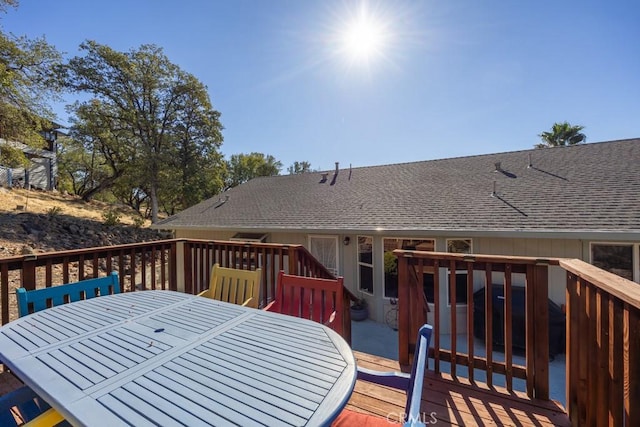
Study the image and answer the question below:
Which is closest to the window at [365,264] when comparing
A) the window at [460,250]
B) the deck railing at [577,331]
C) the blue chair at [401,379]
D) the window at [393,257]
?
the window at [393,257]

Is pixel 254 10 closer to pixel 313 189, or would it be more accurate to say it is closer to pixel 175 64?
pixel 313 189

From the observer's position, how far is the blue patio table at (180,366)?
103 cm

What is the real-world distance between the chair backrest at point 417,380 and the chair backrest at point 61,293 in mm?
2887

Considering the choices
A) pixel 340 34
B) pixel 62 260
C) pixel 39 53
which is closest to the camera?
pixel 62 260

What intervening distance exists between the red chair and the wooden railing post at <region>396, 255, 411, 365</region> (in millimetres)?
540

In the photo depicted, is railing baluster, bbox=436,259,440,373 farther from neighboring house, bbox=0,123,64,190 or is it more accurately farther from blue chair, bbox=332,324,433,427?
neighboring house, bbox=0,123,64,190

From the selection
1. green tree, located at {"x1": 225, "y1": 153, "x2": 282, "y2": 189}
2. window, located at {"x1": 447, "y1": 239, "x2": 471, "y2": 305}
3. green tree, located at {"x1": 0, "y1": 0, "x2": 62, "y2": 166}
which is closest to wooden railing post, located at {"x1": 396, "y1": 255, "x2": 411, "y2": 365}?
window, located at {"x1": 447, "y1": 239, "x2": 471, "y2": 305}

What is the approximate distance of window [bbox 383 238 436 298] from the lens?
276 inches

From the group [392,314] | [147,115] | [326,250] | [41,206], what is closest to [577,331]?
[392,314]

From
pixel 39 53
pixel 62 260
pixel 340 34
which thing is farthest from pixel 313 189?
pixel 39 53

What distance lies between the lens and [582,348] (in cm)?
172

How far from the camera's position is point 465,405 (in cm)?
206

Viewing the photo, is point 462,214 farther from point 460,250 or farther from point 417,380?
point 417,380

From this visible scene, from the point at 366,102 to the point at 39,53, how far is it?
14782 millimetres
